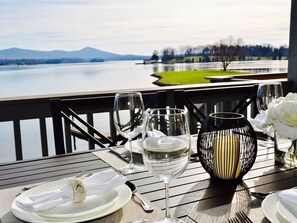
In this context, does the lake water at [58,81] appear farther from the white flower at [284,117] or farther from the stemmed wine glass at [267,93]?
the white flower at [284,117]

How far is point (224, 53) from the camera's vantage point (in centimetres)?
575

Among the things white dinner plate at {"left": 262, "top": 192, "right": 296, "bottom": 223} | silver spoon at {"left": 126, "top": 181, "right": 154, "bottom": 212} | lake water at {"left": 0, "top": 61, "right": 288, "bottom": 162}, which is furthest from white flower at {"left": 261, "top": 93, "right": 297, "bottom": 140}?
lake water at {"left": 0, "top": 61, "right": 288, "bottom": 162}

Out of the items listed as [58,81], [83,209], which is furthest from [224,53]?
[83,209]

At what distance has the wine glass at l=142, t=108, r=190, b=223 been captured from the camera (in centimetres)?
77

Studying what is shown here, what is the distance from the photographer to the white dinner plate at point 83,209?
799mm

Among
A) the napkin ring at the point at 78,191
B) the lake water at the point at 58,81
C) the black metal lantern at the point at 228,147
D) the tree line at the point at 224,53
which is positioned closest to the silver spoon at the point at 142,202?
the napkin ring at the point at 78,191

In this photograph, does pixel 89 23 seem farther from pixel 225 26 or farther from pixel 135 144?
pixel 135 144

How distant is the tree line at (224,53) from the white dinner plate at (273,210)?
10.7 feet

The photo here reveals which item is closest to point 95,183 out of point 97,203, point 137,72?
point 97,203

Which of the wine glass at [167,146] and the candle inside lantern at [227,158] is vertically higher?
the wine glass at [167,146]

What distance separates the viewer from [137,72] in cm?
484

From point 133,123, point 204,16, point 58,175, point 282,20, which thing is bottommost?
point 58,175

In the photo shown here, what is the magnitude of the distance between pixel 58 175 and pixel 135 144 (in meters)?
0.42

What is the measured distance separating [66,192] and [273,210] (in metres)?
0.55
